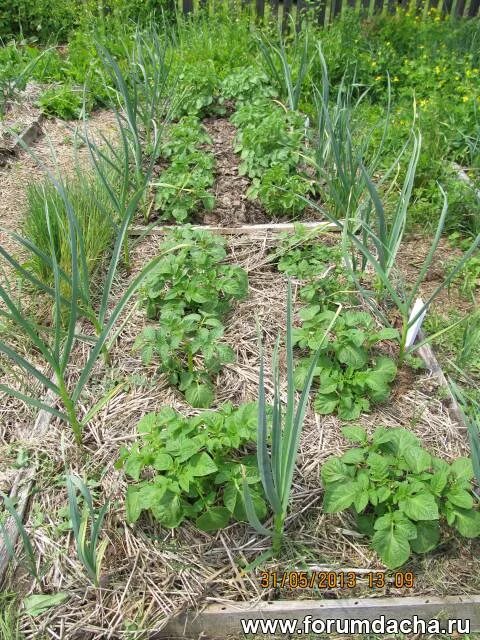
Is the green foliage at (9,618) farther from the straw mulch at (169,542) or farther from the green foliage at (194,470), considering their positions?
the green foliage at (194,470)

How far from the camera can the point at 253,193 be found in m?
2.89

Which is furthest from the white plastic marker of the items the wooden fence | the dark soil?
the wooden fence

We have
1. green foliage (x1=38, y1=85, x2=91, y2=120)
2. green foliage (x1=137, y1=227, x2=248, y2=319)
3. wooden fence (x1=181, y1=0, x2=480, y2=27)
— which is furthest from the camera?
wooden fence (x1=181, y1=0, x2=480, y2=27)

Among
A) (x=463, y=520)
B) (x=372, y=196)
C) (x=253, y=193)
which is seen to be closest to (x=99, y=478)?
(x=463, y=520)

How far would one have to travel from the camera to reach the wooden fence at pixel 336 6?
6125 millimetres

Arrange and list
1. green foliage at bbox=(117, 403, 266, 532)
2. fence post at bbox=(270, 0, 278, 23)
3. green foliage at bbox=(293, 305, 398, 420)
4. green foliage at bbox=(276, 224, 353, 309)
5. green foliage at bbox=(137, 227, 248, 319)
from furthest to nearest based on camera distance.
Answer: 1. fence post at bbox=(270, 0, 278, 23)
2. green foliage at bbox=(276, 224, 353, 309)
3. green foliage at bbox=(137, 227, 248, 319)
4. green foliage at bbox=(293, 305, 398, 420)
5. green foliage at bbox=(117, 403, 266, 532)

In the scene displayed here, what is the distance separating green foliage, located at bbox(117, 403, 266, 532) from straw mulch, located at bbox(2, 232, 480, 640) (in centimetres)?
11

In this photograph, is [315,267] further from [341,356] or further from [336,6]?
[336,6]

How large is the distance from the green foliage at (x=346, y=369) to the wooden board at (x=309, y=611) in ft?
1.94

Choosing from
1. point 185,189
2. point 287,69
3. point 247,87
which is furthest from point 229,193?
point 247,87

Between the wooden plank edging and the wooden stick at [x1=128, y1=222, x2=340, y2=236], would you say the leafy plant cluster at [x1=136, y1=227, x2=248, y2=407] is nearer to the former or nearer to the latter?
the wooden stick at [x1=128, y1=222, x2=340, y2=236]

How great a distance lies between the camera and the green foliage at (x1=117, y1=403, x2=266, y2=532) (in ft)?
5.01

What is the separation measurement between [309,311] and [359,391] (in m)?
0.36

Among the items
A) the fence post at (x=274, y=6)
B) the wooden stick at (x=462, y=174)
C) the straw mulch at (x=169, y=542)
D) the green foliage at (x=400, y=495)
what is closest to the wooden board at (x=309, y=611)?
the straw mulch at (x=169, y=542)
